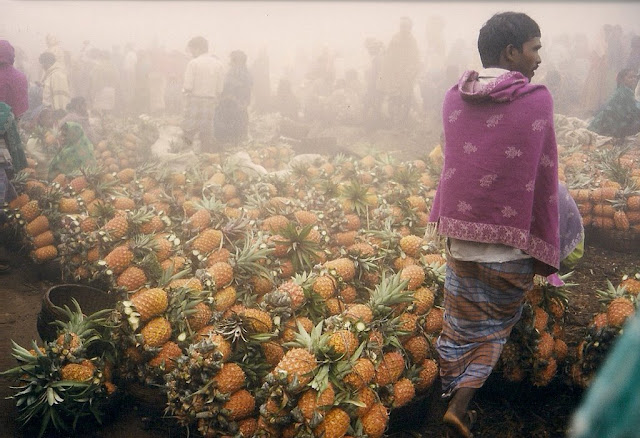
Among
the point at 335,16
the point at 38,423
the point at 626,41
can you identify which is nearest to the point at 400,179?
the point at 38,423

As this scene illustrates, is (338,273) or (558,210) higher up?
(558,210)

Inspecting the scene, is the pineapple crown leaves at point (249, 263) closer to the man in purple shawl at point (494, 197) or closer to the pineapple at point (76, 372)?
the pineapple at point (76, 372)

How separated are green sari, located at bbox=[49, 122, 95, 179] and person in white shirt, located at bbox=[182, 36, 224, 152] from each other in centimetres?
270

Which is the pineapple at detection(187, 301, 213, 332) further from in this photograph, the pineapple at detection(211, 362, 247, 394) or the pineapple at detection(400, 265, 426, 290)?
the pineapple at detection(400, 265, 426, 290)

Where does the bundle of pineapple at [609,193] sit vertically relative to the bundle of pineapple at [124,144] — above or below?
above

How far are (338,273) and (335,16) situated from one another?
113 ft

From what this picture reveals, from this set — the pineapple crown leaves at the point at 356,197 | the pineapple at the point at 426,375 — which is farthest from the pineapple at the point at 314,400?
the pineapple crown leaves at the point at 356,197

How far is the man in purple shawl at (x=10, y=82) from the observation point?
5.62 meters

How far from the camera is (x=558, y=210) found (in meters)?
2.13

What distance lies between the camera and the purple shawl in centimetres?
195

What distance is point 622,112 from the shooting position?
6.80 metres

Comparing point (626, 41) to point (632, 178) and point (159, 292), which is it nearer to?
point (632, 178)

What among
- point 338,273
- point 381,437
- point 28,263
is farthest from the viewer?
point 28,263

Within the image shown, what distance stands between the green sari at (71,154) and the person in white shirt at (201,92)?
2702 mm
